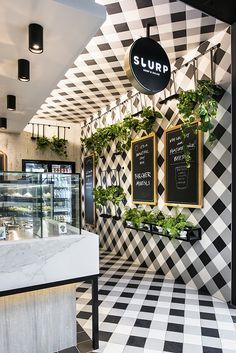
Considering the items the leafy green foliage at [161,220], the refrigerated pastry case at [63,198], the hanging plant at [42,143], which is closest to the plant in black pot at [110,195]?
the leafy green foliage at [161,220]

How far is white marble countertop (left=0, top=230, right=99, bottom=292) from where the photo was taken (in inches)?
78.4

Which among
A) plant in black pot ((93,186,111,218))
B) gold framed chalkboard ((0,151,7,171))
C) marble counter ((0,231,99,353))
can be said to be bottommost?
marble counter ((0,231,99,353))

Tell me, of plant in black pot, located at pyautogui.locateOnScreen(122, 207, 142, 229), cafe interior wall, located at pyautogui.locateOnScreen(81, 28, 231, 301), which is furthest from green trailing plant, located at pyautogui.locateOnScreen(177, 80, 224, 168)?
plant in black pot, located at pyautogui.locateOnScreen(122, 207, 142, 229)

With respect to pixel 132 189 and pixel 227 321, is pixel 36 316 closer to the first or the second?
pixel 227 321

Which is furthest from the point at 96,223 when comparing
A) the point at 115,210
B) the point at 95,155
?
the point at 95,155

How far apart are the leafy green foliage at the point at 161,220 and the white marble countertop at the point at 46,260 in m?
1.56

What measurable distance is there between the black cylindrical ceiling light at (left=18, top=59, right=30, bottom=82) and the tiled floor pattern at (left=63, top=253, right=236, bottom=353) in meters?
2.55

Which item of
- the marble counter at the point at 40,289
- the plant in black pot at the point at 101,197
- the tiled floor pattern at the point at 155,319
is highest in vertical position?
the plant in black pot at the point at 101,197

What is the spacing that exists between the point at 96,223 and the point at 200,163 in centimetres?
358

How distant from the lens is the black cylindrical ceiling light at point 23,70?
2.71 m

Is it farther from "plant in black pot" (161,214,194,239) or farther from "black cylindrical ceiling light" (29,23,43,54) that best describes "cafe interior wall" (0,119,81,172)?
"black cylindrical ceiling light" (29,23,43,54)

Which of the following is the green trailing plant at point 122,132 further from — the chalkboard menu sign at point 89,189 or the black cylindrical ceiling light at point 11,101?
the black cylindrical ceiling light at point 11,101

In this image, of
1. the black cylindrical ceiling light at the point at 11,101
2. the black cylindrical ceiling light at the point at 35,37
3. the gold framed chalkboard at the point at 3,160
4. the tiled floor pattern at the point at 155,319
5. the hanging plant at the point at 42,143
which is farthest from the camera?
the hanging plant at the point at 42,143

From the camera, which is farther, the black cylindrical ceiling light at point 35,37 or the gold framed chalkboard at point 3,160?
the gold framed chalkboard at point 3,160
